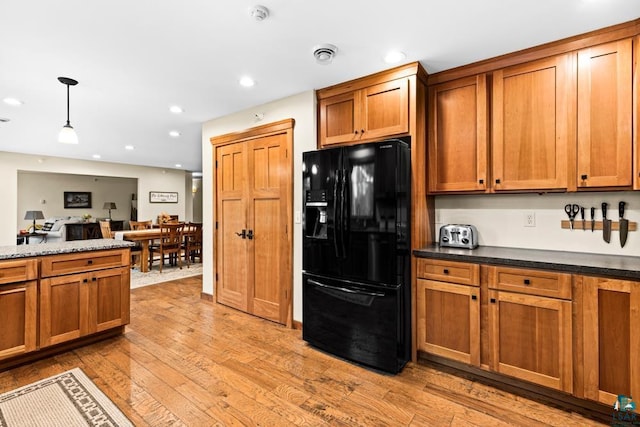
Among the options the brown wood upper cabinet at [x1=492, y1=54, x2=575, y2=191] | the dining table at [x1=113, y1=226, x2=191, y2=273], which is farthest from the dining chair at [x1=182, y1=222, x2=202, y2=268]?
the brown wood upper cabinet at [x1=492, y1=54, x2=575, y2=191]

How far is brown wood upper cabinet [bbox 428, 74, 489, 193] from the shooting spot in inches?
97.0

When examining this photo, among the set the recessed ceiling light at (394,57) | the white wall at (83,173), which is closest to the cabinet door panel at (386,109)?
the recessed ceiling light at (394,57)

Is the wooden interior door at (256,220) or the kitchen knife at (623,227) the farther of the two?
the wooden interior door at (256,220)

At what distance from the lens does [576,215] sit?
7.70 feet

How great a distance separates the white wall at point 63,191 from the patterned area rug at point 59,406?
9.42m

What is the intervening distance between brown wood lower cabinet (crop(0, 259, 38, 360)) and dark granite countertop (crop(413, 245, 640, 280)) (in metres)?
3.05

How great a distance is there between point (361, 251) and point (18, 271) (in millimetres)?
2653

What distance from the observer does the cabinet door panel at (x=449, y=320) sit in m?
2.23

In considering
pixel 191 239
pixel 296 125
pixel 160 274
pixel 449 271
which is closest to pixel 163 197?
pixel 191 239

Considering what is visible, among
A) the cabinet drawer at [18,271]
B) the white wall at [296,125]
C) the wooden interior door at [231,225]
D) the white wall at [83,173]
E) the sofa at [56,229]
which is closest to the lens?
the cabinet drawer at [18,271]

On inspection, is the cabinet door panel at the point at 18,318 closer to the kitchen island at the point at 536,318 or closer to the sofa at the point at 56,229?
the kitchen island at the point at 536,318

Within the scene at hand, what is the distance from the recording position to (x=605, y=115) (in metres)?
2.06

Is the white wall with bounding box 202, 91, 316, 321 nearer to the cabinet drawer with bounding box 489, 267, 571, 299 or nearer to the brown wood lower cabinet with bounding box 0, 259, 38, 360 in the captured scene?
the cabinet drawer with bounding box 489, 267, 571, 299

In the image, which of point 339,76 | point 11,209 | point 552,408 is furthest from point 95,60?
point 11,209
